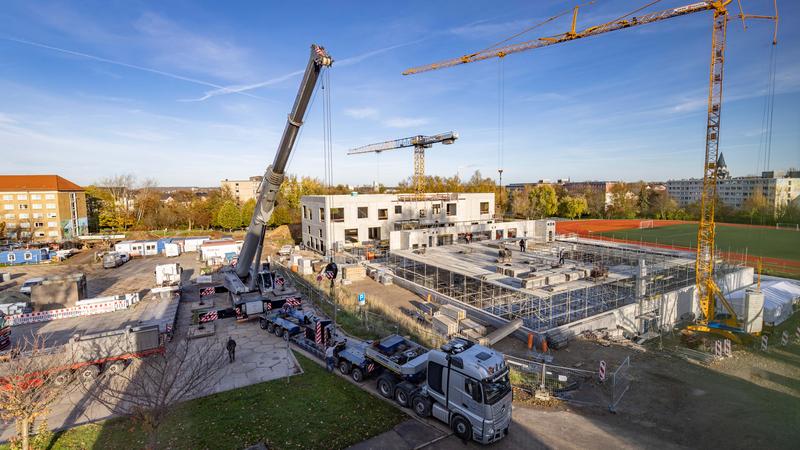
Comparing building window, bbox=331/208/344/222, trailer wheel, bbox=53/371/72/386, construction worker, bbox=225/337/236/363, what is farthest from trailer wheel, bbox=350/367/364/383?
building window, bbox=331/208/344/222

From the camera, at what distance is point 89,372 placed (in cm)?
1533

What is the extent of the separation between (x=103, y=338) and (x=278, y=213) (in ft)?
171

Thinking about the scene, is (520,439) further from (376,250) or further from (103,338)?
(376,250)

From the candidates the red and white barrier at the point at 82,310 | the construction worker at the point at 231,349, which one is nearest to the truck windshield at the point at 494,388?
the construction worker at the point at 231,349

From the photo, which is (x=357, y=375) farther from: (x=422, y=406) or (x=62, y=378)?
(x=62, y=378)

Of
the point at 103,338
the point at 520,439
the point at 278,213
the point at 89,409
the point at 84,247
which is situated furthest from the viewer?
the point at 278,213

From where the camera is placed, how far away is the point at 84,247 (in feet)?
174

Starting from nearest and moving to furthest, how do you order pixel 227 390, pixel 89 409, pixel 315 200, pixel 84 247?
pixel 89 409, pixel 227 390, pixel 315 200, pixel 84 247

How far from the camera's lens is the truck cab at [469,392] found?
11.0m

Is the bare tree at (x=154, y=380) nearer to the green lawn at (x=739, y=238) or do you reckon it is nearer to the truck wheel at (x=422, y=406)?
the truck wheel at (x=422, y=406)

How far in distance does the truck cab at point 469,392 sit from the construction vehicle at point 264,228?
12.9m

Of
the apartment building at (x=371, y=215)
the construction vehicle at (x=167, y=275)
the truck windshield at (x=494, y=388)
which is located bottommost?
the construction vehicle at (x=167, y=275)

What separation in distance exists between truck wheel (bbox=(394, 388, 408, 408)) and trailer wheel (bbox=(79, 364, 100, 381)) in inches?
487

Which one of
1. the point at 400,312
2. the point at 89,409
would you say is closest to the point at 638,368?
the point at 400,312
